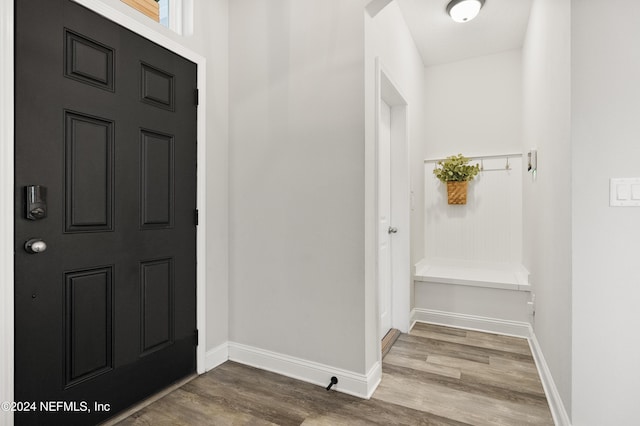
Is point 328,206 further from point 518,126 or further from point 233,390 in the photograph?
point 518,126

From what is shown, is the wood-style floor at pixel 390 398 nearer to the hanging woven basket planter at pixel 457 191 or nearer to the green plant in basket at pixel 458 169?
the hanging woven basket planter at pixel 457 191

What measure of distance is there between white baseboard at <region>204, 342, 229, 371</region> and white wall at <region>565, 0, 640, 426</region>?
6.94 ft

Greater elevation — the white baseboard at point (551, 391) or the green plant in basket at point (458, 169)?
the green plant in basket at point (458, 169)

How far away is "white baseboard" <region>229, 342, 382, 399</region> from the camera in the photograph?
6.70 ft

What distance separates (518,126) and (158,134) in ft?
11.8

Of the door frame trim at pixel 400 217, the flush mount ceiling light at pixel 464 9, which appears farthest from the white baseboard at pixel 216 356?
the flush mount ceiling light at pixel 464 9

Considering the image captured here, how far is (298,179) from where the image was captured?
2.25 m

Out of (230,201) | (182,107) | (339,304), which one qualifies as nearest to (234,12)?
(182,107)

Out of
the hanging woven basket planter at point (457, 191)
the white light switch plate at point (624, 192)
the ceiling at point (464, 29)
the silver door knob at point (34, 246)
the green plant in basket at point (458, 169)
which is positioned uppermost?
the ceiling at point (464, 29)

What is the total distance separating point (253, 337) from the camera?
244 cm

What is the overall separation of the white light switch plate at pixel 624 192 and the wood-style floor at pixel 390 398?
1219 mm

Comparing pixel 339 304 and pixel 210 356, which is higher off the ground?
pixel 339 304

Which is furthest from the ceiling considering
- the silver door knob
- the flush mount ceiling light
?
the silver door knob

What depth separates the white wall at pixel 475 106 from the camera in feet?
12.1
